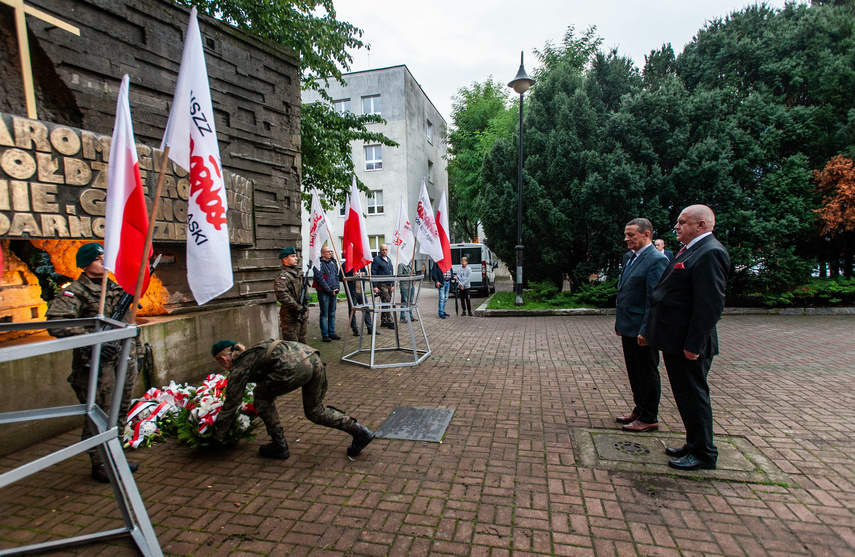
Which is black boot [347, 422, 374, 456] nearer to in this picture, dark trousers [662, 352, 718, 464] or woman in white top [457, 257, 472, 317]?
dark trousers [662, 352, 718, 464]

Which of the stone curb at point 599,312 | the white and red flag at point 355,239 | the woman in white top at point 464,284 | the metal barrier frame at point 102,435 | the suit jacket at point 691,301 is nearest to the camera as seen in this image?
the metal barrier frame at point 102,435

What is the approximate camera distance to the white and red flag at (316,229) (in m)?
7.70

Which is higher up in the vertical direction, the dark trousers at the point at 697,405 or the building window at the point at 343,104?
the building window at the point at 343,104

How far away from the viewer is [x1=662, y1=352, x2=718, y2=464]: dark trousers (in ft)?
10.9

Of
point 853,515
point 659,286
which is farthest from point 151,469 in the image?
point 853,515

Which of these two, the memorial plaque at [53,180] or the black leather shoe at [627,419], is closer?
the memorial plaque at [53,180]

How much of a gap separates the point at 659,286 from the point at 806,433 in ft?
6.66

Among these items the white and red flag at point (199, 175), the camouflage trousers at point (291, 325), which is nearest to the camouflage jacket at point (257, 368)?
the white and red flag at point (199, 175)

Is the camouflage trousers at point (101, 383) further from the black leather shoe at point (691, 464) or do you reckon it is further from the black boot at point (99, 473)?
the black leather shoe at point (691, 464)

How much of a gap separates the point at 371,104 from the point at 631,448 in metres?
27.7

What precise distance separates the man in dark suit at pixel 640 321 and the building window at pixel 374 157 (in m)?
25.1

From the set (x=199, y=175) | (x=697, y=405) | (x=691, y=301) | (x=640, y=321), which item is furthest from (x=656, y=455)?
(x=199, y=175)

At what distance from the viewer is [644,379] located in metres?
4.09

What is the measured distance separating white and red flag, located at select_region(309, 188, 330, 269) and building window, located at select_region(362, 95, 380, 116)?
21473 millimetres
